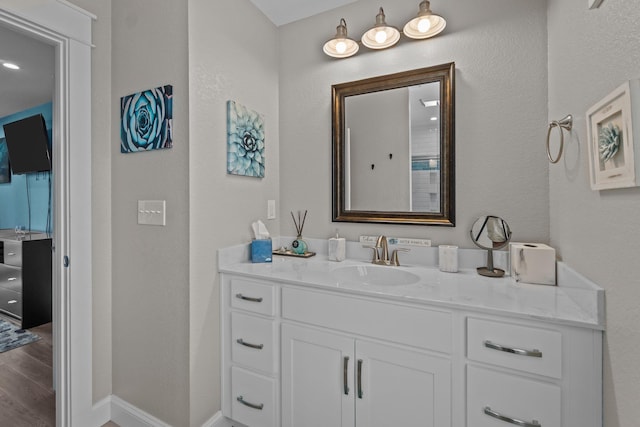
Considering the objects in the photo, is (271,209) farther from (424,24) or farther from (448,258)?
(424,24)

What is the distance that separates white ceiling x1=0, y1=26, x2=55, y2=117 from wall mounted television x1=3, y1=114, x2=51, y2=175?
270 mm

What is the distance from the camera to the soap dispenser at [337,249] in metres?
1.75

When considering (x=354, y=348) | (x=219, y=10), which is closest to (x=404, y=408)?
(x=354, y=348)

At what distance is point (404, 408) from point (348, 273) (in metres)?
0.66

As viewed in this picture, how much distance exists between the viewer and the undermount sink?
1.55 metres

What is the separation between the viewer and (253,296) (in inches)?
57.6

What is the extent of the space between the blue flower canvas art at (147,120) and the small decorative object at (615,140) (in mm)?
1655

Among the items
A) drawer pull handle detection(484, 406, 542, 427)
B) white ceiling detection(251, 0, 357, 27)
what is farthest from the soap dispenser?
white ceiling detection(251, 0, 357, 27)

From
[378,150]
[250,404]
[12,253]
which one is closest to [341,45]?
[378,150]

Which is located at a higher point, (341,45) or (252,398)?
(341,45)

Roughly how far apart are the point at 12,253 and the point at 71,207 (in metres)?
2.63

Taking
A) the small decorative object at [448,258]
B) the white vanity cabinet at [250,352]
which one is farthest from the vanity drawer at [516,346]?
the white vanity cabinet at [250,352]

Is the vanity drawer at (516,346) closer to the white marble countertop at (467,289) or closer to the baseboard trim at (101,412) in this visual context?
the white marble countertop at (467,289)

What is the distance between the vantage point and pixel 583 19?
97cm
